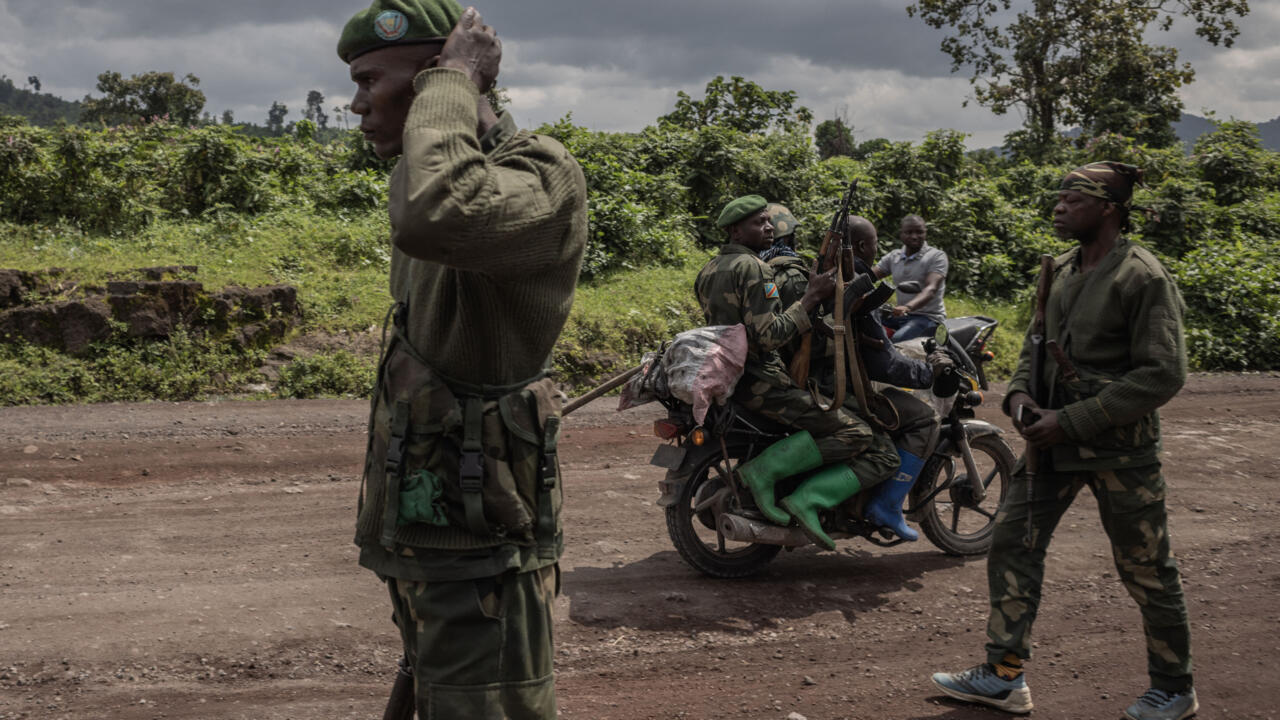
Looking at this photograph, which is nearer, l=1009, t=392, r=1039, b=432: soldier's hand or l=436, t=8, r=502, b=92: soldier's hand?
l=436, t=8, r=502, b=92: soldier's hand

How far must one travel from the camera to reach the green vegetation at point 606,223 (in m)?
10.8

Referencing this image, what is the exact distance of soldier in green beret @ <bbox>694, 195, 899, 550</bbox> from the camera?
5523mm

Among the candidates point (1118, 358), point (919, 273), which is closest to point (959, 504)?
point (1118, 358)

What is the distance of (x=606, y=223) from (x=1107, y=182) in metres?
10.6

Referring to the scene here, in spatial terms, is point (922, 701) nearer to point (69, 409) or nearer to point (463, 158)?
point (463, 158)

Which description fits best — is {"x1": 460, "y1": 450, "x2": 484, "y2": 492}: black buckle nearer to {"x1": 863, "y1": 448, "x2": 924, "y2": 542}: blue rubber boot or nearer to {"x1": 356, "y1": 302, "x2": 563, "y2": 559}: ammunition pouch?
{"x1": 356, "y1": 302, "x2": 563, "y2": 559}: ammunition pouch

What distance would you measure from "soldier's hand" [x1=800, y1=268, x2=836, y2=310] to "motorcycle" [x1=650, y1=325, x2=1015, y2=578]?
72 cm

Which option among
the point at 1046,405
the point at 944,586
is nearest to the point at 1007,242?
the point at 944,586

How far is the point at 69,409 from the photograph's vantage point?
29.6 ft

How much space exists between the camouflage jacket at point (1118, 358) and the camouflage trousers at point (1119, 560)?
0.11 meters

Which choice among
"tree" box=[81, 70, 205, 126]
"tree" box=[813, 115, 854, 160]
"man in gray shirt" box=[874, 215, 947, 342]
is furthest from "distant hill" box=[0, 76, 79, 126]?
"man in gray shirt" box=[874, 215, 947, 342]

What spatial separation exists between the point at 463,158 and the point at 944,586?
476 centimetres

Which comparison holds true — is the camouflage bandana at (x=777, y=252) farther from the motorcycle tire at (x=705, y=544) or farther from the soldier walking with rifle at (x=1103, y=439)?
the soldier walking with rifle at (x=1103, y=439)

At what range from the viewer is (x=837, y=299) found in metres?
5.44
